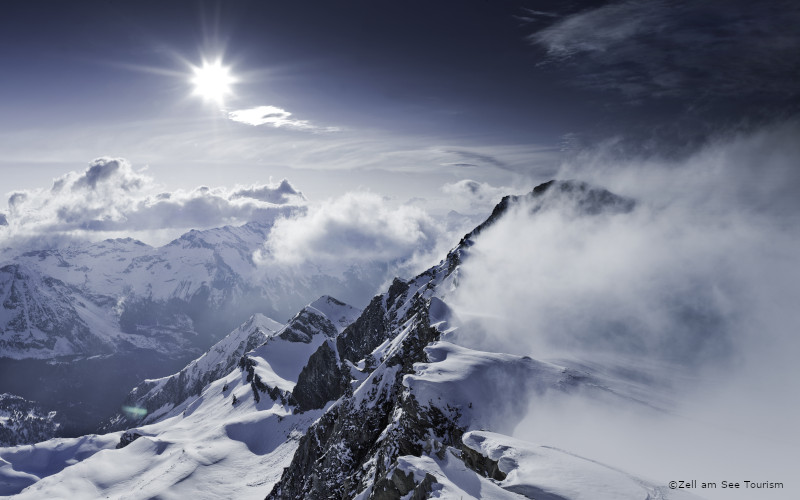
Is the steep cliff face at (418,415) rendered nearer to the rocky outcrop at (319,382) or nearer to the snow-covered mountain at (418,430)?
the snow-covered mountain at (418,430)

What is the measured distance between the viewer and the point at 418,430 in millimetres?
43062

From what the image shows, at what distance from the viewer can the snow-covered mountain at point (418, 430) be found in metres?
33.6

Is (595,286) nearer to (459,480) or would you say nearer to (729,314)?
(729,314)

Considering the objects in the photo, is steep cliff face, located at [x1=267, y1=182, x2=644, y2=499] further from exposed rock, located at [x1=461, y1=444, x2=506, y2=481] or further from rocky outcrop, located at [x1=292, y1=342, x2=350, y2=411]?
rocky outcrop, located at [x1=292, y1=342, x2=350, y2=411]

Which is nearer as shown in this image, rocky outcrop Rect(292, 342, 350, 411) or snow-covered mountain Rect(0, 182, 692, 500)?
snow-covered mountain Rect(0, 182, 692, 500)

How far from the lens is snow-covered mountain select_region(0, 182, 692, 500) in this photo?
3359 cm

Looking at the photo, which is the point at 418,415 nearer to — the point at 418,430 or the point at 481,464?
the point at 418,430

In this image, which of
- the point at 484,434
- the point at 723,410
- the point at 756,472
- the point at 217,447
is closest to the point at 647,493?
the point at 484,434

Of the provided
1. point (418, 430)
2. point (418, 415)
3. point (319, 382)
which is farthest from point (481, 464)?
point (319, 382)

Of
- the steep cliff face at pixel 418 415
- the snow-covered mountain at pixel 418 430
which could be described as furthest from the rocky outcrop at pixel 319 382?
the steep cliff face at pixel 418 415

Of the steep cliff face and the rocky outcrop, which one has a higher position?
the steep cliff face

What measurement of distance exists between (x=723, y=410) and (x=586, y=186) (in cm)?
9103

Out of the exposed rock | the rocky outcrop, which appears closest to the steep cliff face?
the exposed rock

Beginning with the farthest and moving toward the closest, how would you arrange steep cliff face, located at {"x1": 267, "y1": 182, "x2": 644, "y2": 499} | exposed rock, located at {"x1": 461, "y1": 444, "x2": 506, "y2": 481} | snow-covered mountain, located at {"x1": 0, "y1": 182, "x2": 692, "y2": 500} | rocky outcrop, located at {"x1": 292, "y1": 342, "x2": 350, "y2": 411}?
1. rocky outcrop, located at {"x1": 292, "y1": 342, "x2": 350, "y2": 411}
2. steep cliff face, located at {"x1": 267, "y1": 182, "x2": 644, "y2": 499}
3. exposed rock, located at {"x1": 461, "y1": 444, "x2": 506, "y2": 481}
4. snow-covered mountain, located at {"x1": 0, "y1": 182, "x2": 692, "y2": 500}
